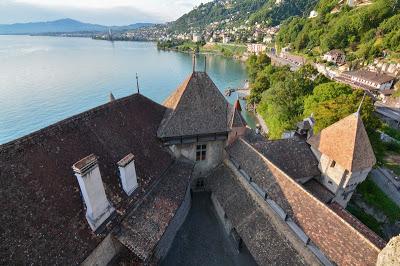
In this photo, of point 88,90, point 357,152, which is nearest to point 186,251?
point 357,152

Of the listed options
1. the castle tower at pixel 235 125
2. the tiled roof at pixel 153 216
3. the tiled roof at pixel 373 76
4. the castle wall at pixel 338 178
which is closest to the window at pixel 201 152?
the castle tower at pixel 235 125

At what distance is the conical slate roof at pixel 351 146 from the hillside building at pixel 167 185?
3.1 inches

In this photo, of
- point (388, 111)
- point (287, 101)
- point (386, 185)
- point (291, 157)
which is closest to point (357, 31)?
point (388, 111)

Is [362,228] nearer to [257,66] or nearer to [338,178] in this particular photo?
[338,178]

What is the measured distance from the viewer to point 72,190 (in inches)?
463

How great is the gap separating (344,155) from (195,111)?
12.2 meters

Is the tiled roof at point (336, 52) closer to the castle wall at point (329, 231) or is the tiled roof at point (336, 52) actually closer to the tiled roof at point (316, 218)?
the tiled roof at point (316, 218)

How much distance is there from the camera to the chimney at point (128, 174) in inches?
512

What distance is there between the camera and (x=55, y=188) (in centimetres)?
1126

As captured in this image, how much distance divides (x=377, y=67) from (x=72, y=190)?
3270 inches

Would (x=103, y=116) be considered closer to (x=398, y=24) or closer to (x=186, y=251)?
(x=186, y=251)

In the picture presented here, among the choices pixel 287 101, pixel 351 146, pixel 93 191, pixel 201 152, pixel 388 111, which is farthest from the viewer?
pixel 388 111

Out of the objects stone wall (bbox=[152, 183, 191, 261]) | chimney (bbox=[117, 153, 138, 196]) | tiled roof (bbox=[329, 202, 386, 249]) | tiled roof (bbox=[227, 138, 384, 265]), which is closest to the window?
stone wall (bbox=[152, 183, 191, 261])

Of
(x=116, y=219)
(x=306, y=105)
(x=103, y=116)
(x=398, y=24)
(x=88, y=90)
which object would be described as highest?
(x=398, y=24)
